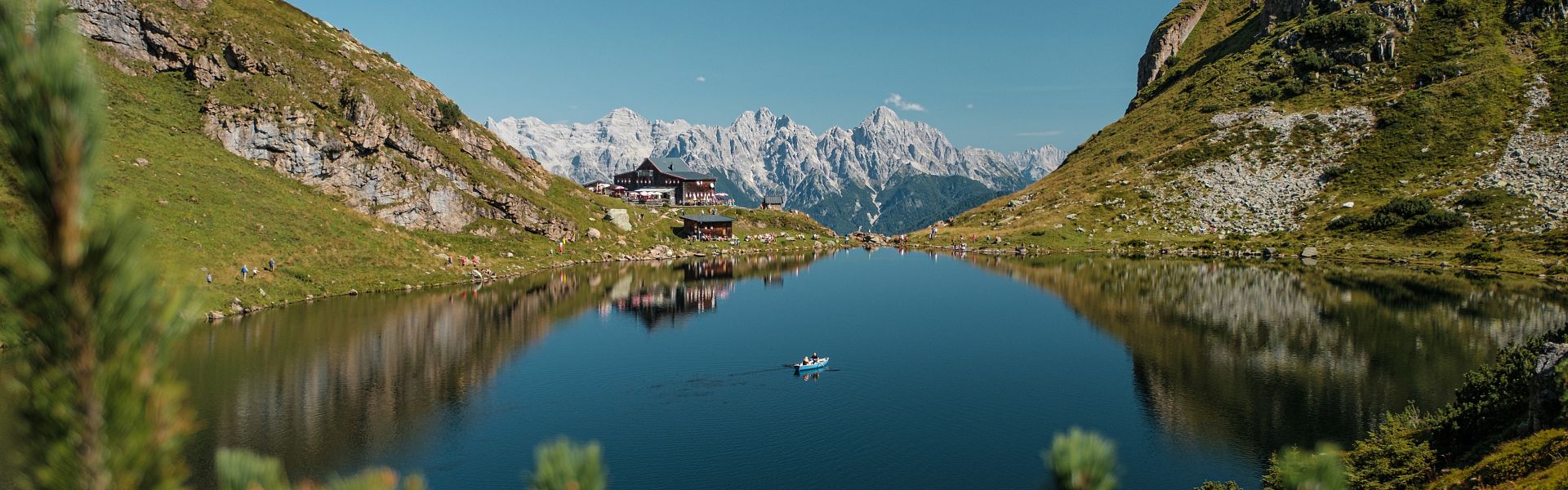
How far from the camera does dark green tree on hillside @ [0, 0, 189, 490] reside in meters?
4.03

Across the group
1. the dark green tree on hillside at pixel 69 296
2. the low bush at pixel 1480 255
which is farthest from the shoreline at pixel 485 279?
the low bush at pixel 1480 255

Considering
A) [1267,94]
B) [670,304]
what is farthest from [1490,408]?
[1267,94]

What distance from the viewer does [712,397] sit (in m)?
50.9

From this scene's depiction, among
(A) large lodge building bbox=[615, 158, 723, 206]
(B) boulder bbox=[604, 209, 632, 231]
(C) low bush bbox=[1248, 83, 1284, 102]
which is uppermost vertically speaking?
(C) low bush bbox=[1248, 83, 1284, 102]

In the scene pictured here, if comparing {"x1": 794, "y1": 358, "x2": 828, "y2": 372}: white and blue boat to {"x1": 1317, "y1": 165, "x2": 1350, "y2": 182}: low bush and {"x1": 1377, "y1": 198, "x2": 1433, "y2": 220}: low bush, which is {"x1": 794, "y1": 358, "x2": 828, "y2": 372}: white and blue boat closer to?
{"x1": 1377, "y1": 198, "x2": 1433, "y2": 220}: low bush

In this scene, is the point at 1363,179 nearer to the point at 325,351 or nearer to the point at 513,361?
the point at 513,361

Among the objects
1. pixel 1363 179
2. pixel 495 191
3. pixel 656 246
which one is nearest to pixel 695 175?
pixel 656 246

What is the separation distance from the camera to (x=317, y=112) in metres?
101

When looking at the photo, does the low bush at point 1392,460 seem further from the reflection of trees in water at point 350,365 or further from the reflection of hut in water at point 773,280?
the reflection of hut in water at point 773,280

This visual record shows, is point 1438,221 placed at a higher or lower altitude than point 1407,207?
lower

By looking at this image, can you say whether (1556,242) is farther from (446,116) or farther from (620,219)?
(446,116)

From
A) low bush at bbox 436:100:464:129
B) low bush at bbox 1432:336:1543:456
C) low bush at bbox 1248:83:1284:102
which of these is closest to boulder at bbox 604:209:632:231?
low bush at bbox 436:100:464:129

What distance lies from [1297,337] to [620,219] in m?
105

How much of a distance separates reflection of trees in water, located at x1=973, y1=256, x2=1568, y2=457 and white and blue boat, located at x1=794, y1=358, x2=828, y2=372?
21958 mm
